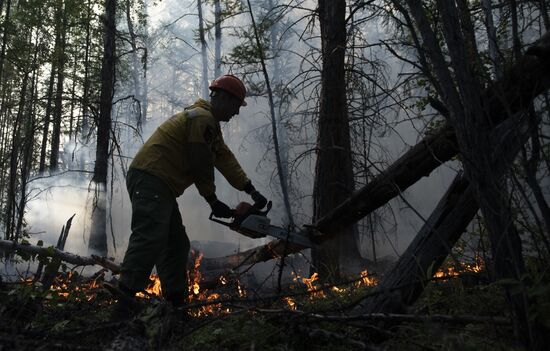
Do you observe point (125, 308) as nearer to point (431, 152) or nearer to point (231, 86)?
point (231, 86)

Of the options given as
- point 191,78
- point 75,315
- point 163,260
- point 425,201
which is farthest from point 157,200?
point 191,78

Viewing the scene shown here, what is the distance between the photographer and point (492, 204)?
5.86 feet

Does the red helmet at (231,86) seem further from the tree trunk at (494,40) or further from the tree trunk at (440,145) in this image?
the tree trunk at (494,40)

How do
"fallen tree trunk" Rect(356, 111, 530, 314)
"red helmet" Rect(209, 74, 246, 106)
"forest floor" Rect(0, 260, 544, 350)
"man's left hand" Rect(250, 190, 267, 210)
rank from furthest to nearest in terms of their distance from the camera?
"red helmet" Rect(209, 74, 246, 106)
"man's left hand" Rect(250, 190, 267, 210)
"fallen tree trunk" Rect(356, 111, 530, 314)
"forest floor" Rect(0, 260, 544, 350)

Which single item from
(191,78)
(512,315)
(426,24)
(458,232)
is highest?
(191,78)

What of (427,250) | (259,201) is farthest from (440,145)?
(259,201)

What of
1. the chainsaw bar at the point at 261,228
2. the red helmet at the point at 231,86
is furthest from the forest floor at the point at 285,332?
the red helmet at the point at 231,86

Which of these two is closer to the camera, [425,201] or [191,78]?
[425,201]

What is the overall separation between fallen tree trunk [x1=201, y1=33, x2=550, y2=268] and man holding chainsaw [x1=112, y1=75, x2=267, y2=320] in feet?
2.57

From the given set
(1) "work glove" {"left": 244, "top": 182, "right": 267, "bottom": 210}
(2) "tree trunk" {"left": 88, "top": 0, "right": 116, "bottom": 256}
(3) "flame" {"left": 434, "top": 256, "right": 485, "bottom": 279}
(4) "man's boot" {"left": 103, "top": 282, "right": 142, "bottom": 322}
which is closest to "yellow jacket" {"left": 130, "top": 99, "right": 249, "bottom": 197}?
(1) "work glove" {"left": 244, "top": 182, "right": 267, "bottom": 210}

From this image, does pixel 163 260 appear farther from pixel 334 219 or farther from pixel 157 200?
pixel 334 219

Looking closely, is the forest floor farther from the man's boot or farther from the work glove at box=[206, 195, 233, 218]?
the work glove at box=[206, 195, 233, 218]

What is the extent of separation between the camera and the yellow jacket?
3619 mm

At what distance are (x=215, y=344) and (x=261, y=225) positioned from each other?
1.33m
